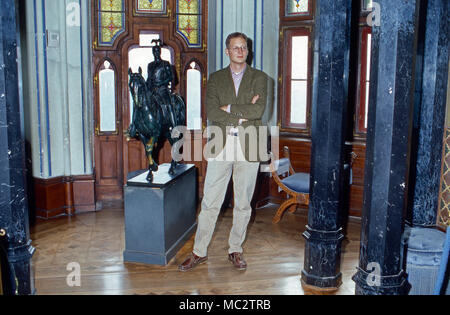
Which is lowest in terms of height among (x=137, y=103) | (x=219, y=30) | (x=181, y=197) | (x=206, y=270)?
(x=206, y=270)

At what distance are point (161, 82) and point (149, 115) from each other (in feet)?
→ 1.11

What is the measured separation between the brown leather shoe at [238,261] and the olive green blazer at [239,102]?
2.96 ft

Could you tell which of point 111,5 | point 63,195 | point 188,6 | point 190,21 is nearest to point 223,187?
point 63,195

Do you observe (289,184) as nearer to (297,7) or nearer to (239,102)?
(239,102)

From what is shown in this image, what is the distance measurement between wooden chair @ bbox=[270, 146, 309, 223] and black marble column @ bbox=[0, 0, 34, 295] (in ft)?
10.3

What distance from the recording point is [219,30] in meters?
6.02

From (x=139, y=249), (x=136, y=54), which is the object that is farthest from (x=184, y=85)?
(x=139, y=249)

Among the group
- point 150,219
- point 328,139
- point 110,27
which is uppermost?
point 110,27

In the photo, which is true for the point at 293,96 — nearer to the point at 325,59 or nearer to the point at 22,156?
the point at 325,59

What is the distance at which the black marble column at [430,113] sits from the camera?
11.9 feet

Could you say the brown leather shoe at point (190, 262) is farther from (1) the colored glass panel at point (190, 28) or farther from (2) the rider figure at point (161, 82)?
(1) the colored glass panel at point (190, 28)

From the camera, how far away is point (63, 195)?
5824 mm

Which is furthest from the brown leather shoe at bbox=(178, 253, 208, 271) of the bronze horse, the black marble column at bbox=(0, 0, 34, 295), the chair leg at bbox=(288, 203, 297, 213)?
the chair leg at bbox=(288, 203, 297, 213)

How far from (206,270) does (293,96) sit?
2.94 meters
